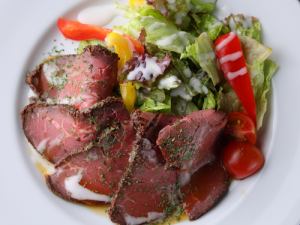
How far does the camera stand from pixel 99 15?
14.3 feet

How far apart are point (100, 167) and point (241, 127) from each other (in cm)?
97

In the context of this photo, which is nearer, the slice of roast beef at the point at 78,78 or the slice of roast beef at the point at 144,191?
the slice of roast beef at the point at 144,191

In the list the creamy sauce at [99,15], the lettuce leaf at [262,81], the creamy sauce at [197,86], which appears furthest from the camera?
the creamy sauce at [99,15]

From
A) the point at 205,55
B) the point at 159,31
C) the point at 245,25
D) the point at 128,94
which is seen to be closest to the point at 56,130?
the point at 128,94

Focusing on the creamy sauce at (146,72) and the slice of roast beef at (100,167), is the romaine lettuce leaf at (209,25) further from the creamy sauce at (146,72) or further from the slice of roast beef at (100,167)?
the slice of roast beef at (100,167)

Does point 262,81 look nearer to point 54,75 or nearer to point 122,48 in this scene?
point 122,48

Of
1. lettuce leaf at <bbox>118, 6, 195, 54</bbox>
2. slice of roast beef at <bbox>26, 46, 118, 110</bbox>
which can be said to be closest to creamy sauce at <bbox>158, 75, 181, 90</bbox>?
lettuce leaf at <bbox>118, 6, 195, 54</bbox>

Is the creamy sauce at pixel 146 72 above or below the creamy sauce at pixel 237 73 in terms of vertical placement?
above

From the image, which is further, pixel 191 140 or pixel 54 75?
pixel 54 75

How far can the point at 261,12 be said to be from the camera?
4043mm

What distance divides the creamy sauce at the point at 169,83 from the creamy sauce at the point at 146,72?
2.4 inches

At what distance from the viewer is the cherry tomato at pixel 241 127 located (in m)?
3.76

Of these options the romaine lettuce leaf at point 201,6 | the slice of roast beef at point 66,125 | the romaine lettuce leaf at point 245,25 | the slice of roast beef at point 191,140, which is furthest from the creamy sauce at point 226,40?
the slice of roast beef at point 66,125

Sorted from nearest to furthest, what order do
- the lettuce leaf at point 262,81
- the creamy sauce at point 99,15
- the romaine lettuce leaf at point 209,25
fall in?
1. the lettuce leaf at point 262,81
2. the romaine lettuce leaf at point 209,25
3. the creamy sauce at point 99,15
